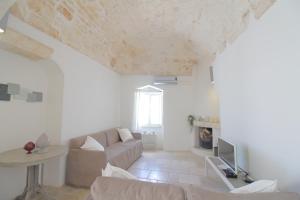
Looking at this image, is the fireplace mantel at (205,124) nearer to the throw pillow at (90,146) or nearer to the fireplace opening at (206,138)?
the fireplace opening at (206,138)

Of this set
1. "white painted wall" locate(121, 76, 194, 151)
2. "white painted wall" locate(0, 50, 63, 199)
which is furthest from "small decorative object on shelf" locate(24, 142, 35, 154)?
"white painted wall" locate(121, 76, 194, 151)

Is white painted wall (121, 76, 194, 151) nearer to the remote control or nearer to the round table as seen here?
the remote control

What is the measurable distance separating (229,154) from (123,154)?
7.07 ft

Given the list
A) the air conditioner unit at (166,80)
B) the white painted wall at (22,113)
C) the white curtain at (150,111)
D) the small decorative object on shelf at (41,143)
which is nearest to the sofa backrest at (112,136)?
the white curtain at (150,111)

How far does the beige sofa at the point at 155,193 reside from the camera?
1027mm

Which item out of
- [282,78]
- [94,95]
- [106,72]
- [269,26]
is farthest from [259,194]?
[106,72]

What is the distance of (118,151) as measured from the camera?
11.9 ft

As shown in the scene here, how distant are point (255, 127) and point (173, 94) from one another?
3.60 m

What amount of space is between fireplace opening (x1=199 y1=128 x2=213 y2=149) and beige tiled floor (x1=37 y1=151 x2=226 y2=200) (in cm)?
59

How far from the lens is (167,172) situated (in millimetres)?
3670

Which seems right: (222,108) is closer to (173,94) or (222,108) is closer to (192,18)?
(192,18)

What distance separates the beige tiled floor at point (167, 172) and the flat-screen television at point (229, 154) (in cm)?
56

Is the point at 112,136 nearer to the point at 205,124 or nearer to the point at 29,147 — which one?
the point at 29,147

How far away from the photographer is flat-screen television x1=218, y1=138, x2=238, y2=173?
95.0 inches
